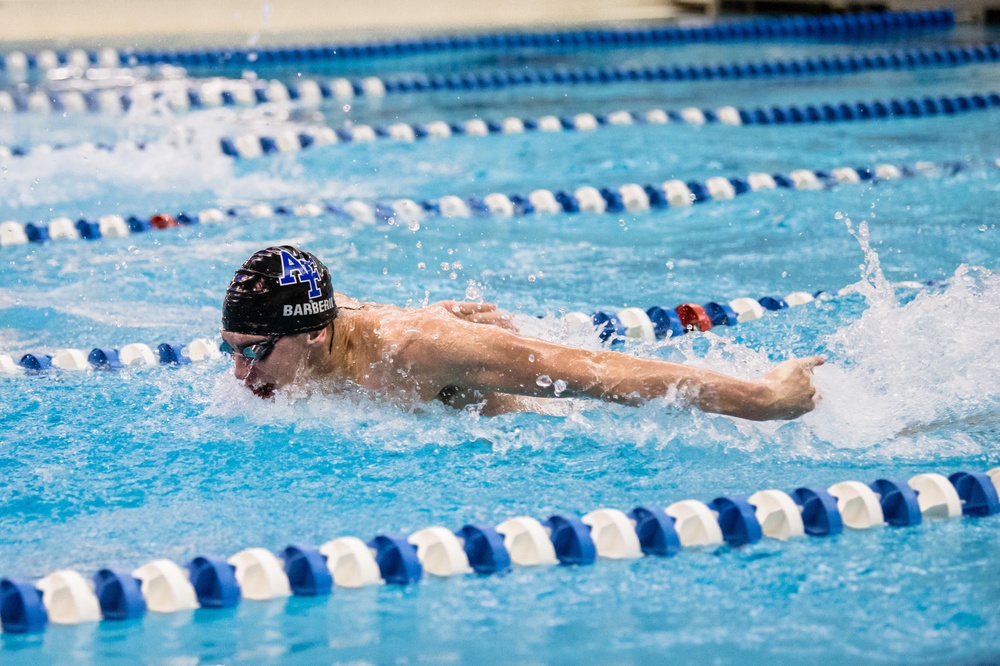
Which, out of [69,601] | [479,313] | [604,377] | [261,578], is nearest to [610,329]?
[479,313]

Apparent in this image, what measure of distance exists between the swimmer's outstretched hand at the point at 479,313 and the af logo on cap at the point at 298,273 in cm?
32

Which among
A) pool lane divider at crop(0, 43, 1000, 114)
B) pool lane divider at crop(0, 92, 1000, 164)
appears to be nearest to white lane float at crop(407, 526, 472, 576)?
pool lane divider at crop(0, 92, 1000, 164)

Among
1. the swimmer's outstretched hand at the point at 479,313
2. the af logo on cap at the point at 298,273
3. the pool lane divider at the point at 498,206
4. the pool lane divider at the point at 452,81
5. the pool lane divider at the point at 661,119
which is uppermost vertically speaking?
the pool lane divider at the point at 452,81

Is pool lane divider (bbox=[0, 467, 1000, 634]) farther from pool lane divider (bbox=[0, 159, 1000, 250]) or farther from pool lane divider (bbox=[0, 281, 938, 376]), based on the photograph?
pool lane divider (bbox=[0, 159, 1000, 250])

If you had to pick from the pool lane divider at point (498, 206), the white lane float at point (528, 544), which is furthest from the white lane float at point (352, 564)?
the pool lane divider at point (498, 206)

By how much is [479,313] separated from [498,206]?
8.06 feet

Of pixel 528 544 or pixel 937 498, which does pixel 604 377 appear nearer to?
pixel 528 544

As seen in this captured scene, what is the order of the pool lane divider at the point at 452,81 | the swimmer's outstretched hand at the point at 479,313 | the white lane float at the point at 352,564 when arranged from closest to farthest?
1. the white lane float at the point at 352,564
2. the swimmer's outstretched hand at the point at 479,313
3. the pool lane divider at the point at 452,81

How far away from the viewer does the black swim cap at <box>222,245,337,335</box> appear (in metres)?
3.02

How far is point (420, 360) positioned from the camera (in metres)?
3.02

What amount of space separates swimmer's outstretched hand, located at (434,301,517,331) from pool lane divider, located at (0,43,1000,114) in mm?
5202

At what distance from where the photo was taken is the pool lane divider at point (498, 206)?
543cm

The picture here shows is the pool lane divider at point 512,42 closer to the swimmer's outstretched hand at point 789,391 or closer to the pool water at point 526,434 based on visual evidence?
the pool water at point 526,434

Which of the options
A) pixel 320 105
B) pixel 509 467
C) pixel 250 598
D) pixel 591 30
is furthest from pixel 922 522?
pixel 591 30
